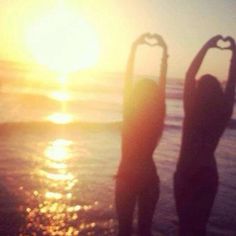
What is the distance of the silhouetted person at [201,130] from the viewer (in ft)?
13.8

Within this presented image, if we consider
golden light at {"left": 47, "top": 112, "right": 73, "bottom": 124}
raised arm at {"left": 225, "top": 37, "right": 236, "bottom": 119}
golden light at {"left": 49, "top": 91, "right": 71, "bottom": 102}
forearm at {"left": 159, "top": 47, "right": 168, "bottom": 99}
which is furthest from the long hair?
golden light at {"left": 49, "top": 91, "right": 71, "bottom": 102}

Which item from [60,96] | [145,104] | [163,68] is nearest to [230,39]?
[163,68]

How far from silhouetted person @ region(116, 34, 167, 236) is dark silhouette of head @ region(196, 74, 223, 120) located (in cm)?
44

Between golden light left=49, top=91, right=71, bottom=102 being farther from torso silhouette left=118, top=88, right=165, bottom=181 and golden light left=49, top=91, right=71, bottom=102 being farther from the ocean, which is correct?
torso silhouette left=118, top=88, right=165, bottom=181

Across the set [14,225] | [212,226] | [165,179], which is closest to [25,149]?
[165,179]

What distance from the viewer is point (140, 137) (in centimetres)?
445

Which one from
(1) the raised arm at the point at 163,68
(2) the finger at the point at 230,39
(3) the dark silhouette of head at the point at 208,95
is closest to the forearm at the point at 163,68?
(1) the raised arm at the point at 163,68

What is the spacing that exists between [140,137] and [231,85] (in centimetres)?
110

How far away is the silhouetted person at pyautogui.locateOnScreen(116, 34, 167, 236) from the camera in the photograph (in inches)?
173

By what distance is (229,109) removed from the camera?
14.1ft

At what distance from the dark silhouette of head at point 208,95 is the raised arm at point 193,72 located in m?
0.07

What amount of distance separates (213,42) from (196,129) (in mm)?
902

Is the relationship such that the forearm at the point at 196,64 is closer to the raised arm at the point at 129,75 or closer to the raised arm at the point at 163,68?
the raised arm at the point at 163,68

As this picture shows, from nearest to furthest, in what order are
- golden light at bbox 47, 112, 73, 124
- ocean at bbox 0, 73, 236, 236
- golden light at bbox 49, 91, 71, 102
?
1. ocean at bbox 0, 73, 236, 236
2. golden light at bbox 47, 112, 73, 124
3. golden light at bbox 49, 91, 71, 102
